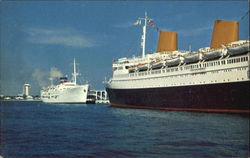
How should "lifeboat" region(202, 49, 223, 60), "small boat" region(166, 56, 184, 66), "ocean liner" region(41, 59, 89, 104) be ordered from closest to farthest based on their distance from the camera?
"lifeboat" region(202, 49, 223, 60) → "small boat" region(166, 56, 184, 66) → "ocean liner" region(41, 59, 89, 104)

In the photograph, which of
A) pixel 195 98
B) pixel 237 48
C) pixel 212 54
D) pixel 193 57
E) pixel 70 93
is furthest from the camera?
pixel 70 93

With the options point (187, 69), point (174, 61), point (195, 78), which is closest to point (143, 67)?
point (174, 61)

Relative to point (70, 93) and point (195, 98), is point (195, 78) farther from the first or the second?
point (70, 93)

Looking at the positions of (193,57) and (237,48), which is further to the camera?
(193,57)

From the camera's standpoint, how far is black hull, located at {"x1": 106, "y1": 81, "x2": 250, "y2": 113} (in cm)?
2490

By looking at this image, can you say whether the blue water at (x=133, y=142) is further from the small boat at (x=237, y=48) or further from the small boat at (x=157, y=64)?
the small boat at (x=157, y=64)

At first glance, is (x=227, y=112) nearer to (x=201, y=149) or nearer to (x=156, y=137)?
(x=156, y=137)

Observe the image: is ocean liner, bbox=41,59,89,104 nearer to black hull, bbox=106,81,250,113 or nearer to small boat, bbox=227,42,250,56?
black hull, bbox=106,81,250,113

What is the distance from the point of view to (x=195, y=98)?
98.4ft

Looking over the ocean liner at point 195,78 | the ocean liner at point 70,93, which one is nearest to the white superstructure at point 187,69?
the ocean liner at point 195,78

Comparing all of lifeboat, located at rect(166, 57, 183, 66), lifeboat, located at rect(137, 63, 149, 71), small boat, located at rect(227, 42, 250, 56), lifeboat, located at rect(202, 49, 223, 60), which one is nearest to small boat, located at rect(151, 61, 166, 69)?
lifeboat, located at rect(166, 57, 183, 66)

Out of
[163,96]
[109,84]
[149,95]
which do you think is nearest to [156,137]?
[163,96]

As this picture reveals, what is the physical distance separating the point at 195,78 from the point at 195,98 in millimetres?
2048

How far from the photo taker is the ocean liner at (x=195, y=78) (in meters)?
25.5
